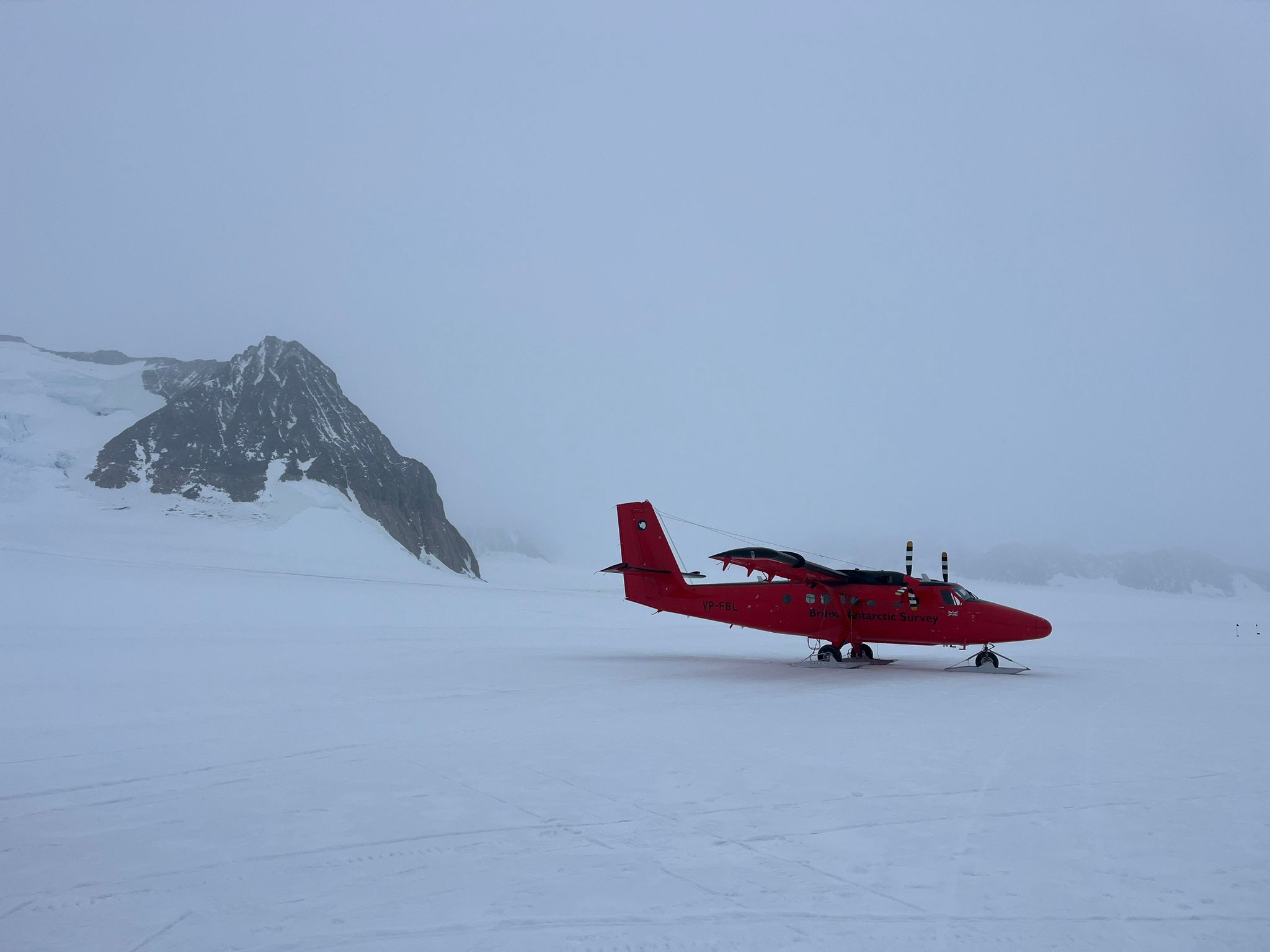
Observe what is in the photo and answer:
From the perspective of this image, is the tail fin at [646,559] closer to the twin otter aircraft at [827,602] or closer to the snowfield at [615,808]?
the twin otter aircraft at [827,602]

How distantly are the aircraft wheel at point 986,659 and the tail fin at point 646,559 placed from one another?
789 centimetres

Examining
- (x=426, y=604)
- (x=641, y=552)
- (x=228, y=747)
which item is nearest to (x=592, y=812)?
(x=228, y=747)

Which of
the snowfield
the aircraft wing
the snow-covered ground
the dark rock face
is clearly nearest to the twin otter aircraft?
the aircraft wing

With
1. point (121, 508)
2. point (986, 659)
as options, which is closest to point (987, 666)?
point (986, 659)

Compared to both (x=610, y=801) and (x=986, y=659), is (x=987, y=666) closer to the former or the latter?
(x=986, y=659)

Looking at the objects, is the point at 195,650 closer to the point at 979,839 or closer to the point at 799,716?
the point at 799,716

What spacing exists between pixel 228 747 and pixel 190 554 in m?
37.6

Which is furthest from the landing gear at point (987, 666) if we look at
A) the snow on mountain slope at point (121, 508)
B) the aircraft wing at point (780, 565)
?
the snow on mountain slope at point (121, 508)

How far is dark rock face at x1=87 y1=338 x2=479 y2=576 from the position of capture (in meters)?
56.1

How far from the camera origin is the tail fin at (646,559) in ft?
74.7

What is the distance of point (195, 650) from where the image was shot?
1975 cm

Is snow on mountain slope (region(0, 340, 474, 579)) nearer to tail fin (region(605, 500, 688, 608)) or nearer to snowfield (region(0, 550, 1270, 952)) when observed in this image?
snowfield (region(0, 550, 1270, 952))

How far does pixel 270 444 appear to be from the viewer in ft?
203

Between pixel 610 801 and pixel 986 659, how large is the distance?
15462 millimetres
